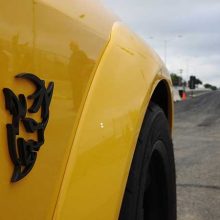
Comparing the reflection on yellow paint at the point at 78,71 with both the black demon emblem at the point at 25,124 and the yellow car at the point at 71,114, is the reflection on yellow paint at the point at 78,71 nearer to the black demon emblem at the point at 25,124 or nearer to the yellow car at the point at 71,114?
the yellow car at the point at 71,114

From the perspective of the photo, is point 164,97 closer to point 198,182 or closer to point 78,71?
point 78,71

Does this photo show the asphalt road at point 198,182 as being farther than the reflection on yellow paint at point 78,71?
Yes

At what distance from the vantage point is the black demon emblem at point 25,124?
133 cm

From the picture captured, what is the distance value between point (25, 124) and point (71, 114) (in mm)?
268

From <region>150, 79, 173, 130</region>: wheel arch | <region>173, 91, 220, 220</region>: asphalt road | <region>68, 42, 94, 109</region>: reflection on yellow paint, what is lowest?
<region>173, 91, 220, 220</region>: asphalt road

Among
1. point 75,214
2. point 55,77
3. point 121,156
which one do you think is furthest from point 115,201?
point 55,77

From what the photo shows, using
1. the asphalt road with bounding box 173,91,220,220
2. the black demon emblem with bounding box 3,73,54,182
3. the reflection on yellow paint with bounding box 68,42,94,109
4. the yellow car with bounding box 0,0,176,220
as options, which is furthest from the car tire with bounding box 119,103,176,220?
the asphalt road with bounding box 173,91,220,220

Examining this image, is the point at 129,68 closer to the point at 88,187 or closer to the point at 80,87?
the point at 80,87

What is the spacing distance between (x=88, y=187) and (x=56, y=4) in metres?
0.57

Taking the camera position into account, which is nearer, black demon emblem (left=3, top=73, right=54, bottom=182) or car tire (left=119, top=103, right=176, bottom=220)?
black demon emblem (left=3, top=73, right=54, bottom=182)

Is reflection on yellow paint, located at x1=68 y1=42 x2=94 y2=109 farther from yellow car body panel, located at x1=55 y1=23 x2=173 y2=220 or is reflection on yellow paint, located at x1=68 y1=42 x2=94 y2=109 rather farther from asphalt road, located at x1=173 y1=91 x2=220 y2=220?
asphalt road, located at x1=173 y1=91 x2=220 y2=220

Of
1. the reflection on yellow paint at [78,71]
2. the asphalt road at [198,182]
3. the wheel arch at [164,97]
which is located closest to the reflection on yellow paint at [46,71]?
the reflection on yellow paint at [78,71]

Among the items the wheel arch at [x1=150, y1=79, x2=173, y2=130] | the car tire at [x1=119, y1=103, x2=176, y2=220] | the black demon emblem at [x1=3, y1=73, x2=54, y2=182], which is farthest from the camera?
the wheel arch at [x1=150, y1=79, x2=173, y2=130]

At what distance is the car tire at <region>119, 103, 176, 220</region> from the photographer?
2.07 m
